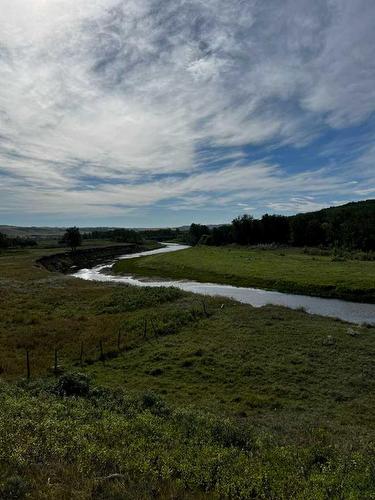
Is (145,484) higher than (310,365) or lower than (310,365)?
higher

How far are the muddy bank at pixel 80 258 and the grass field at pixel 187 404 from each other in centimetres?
7053

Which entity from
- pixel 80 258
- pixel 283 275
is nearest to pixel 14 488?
pixel 283 275

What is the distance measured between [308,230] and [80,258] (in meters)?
87.1

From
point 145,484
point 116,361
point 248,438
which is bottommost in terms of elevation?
point 116,361

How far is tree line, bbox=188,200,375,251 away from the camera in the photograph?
11731 centimetres

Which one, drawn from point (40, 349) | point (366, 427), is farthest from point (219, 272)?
point (366, 427)

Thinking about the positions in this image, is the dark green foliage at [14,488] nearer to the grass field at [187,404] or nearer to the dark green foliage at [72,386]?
the grass field at [187,404]

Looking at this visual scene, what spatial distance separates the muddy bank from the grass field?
70527 mm

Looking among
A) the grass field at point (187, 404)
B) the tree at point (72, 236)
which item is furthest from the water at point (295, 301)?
the tree at point (72, 236)

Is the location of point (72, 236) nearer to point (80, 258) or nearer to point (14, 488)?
point (80, 258)

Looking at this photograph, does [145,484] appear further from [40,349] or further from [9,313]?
[9,313]

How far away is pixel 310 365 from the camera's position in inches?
1013

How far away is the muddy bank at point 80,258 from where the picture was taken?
371ft

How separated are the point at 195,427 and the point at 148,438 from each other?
2.42 metres
